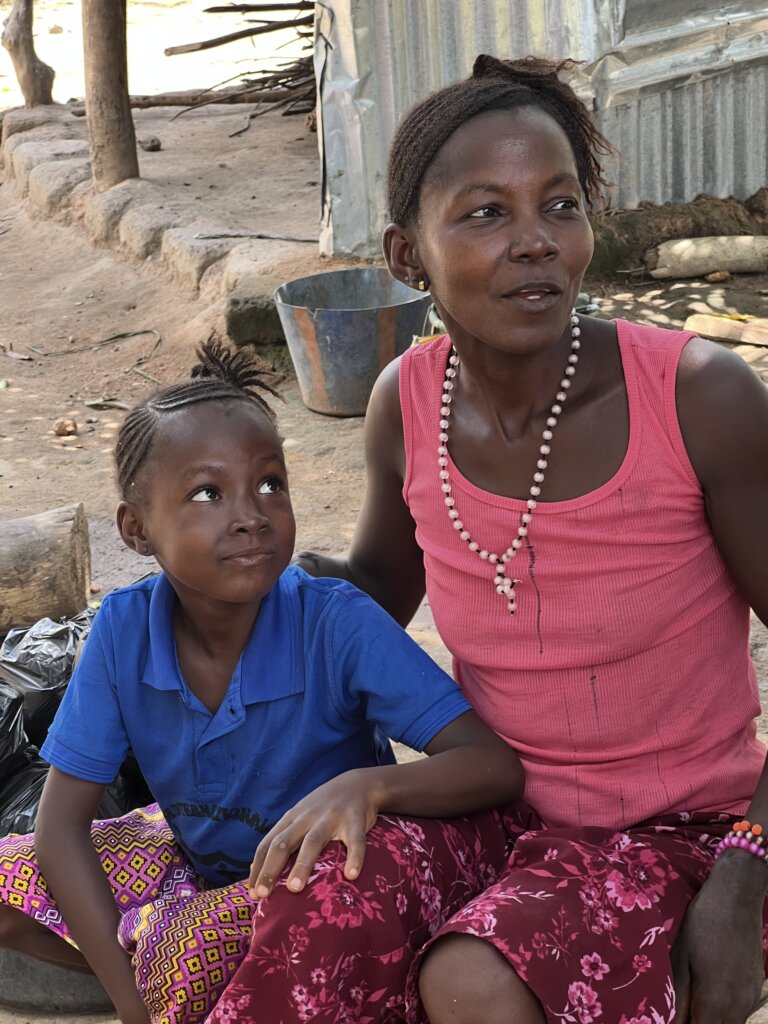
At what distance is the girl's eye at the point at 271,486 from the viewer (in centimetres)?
195

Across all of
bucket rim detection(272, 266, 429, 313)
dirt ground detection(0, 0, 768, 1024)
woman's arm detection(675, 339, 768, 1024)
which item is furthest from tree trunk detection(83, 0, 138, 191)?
woman's arm detection(675, 339, 768, 1024)

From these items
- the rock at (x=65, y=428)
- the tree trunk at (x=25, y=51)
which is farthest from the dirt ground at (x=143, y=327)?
the tree trunk at (x=25, y=51)

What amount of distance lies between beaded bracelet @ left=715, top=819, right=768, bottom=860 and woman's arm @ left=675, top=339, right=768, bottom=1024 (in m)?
0.01

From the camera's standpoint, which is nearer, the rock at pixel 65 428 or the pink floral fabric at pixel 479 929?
the pink floral fabric at pixel 479 929

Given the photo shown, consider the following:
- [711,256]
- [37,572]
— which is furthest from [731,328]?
[37,572]

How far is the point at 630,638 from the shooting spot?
1815 mm

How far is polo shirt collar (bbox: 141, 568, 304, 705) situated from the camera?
195cm

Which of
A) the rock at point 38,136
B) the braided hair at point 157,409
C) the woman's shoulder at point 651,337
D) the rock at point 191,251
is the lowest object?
the rock at point 191,251

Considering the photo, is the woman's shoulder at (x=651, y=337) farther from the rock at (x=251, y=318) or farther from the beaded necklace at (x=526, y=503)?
the rock at (x=251, y=318)

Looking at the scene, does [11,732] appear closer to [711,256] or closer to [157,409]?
[157,409]

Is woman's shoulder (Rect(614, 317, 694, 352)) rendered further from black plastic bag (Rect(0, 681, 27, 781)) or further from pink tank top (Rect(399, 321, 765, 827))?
black plastic bag (Rect(0, 681, 27, 781))

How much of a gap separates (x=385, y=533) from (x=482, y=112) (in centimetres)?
72

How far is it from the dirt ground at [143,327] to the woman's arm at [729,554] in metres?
1.15

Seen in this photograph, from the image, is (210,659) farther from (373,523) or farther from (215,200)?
(215,200)
